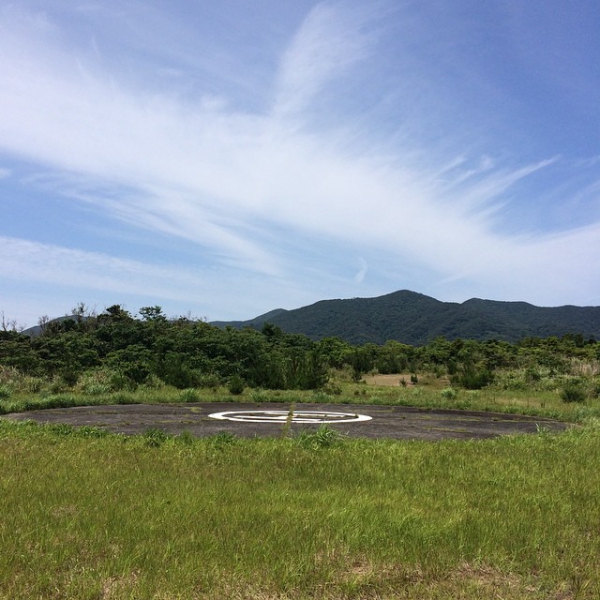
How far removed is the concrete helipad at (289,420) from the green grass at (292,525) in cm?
294

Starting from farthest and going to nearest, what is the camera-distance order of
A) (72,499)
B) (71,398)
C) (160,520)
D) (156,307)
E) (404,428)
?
(156,307), (71,398), (404,428), (72,499), (160,520)

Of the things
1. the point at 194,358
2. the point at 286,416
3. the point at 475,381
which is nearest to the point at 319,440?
the point at 286,416

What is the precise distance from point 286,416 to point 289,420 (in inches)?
36.1

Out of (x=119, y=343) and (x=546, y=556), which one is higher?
(x=119, y=343)

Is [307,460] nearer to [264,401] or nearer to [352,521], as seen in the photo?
[352,521]

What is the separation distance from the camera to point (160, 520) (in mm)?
4379

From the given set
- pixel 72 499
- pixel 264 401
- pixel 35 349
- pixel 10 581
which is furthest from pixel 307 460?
pixel 35 349

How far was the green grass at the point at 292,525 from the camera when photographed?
11.1 ft

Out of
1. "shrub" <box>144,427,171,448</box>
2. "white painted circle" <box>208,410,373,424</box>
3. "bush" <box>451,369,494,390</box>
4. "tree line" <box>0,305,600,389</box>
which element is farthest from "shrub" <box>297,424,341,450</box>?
"bush" <box>451,369,494,390</box>

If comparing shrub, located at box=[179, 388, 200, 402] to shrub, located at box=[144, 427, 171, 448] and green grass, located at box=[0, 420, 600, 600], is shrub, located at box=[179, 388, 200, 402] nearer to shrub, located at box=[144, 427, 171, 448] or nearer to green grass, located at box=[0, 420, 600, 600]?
shrub, located at box=[144, 427, 171, 448]

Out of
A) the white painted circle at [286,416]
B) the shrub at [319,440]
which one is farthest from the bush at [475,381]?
the shrub at [319,440]

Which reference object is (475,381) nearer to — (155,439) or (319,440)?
(319,440)

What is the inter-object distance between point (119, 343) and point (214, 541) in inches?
1429

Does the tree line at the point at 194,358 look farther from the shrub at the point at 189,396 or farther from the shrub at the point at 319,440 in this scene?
the shrub at the point at 319,440
